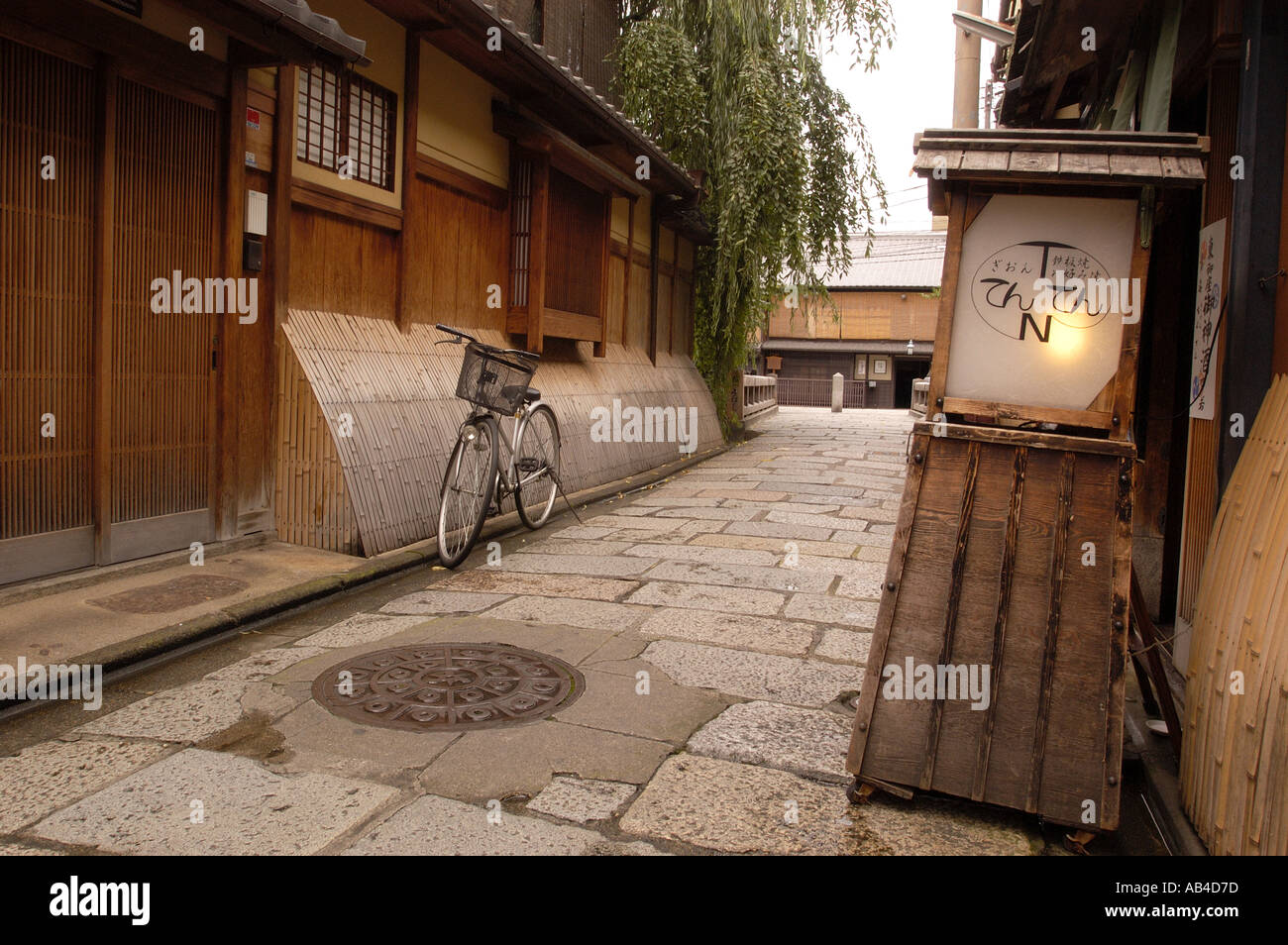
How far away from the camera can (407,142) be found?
27.0 ft

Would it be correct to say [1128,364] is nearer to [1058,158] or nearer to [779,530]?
[1058,158]

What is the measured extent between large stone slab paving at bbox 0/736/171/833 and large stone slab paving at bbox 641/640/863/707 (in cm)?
242

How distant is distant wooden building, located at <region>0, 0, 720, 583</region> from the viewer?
17.2 feet

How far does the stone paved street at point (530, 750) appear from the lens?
9.88 feet

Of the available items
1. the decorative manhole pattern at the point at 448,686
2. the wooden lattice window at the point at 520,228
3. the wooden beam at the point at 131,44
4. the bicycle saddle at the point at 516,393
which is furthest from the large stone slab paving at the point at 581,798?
the wooden lattice window at the point at 520,228

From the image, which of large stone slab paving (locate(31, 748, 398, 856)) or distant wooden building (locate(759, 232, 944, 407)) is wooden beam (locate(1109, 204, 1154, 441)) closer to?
large stone slab paving (locate(31, 748, 398, 856))

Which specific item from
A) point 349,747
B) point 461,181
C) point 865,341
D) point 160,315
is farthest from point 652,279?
point 865,341

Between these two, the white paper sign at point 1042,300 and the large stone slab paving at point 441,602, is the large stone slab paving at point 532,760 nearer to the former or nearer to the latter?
the white paper sign at point 1042,300

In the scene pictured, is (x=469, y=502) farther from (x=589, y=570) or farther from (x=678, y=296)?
(x=678, y=296)

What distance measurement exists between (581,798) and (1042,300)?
101 inches

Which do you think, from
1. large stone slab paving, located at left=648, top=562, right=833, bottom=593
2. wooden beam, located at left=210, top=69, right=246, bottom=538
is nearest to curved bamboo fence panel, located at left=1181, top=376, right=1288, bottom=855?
large stone slab paving, located at left=648, top=562, right=833, bottom=593

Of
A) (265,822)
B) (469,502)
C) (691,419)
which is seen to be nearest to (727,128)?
(691,419)

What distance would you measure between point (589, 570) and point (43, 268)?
4.05 metres

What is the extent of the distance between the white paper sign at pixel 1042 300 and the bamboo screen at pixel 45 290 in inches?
198
